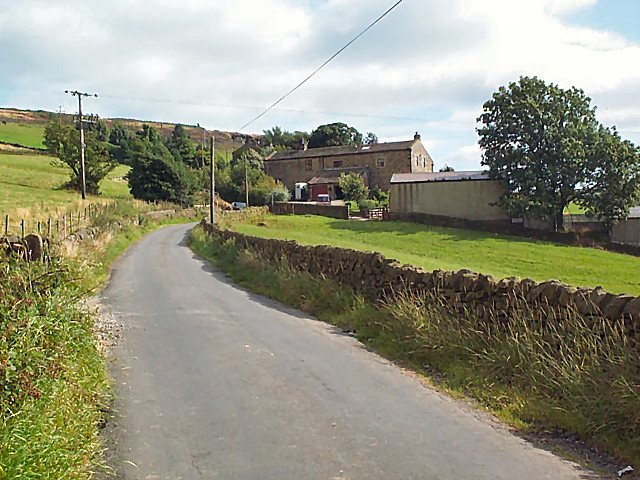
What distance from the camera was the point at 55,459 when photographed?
4.64 metres

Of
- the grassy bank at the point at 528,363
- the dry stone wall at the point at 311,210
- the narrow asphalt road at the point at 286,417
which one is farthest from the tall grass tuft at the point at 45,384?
the dry stone wall at the point at 311,210

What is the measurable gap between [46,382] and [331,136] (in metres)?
119

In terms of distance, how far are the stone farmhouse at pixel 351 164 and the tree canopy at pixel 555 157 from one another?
110 ft

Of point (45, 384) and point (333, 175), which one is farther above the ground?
point (333, 175)

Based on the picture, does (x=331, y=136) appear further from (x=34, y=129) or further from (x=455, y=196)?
(x=455, y=196)

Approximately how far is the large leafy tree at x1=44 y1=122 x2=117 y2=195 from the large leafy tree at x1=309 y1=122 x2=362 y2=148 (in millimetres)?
58576

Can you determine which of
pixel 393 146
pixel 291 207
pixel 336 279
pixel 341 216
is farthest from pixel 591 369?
pixel 393 146

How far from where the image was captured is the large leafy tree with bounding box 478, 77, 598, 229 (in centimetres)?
4647

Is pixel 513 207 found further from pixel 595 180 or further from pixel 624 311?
pixel 624 311

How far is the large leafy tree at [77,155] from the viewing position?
6588cm

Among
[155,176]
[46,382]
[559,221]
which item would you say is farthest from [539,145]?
[46,382]

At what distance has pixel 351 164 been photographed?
88.4 metres

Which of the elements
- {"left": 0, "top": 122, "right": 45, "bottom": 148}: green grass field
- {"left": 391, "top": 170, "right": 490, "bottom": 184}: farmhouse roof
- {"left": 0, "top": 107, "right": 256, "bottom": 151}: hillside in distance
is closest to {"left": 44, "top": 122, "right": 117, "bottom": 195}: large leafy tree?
{"left": 0, "top": 107, "right": 256, "bottom": 151}: hillside in distance

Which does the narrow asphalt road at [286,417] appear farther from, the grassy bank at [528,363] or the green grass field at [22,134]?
the green grass field at [22,134]
